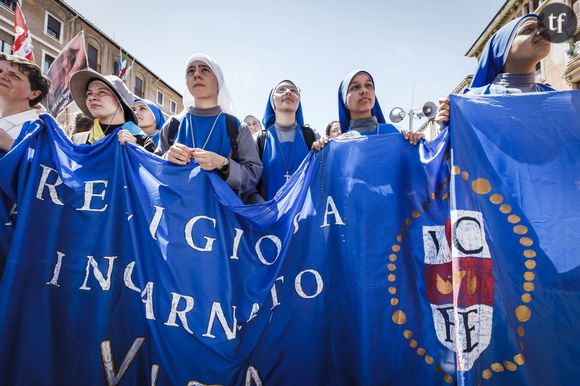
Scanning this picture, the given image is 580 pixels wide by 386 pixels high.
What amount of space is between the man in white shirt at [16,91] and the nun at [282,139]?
1.92m

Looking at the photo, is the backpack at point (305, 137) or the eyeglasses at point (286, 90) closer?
the backpack at point (305, 137)

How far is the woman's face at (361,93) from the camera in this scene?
9.91 ft

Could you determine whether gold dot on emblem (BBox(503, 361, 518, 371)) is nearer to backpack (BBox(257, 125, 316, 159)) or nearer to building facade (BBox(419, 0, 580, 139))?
backpack (BBox(257, 125, 316, 159))

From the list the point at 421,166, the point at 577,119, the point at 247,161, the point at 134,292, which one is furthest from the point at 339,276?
the point at 577,119

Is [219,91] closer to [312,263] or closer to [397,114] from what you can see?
[312,263]

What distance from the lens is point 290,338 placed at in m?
2.15

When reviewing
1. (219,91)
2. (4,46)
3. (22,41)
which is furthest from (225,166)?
(4,46)

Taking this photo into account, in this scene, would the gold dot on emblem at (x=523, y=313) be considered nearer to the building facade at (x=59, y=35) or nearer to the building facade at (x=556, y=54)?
the building facade at (x=556, y=54)

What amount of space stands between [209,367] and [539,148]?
2383mm

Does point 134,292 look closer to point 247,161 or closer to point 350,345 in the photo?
point 247,161

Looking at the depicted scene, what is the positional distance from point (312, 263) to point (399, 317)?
631 millimetres

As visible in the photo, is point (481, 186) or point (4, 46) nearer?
point (481, 186)

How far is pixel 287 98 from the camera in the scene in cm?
344

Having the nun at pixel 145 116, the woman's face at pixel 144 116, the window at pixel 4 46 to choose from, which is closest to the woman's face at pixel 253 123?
the nun at pixel 145 116
